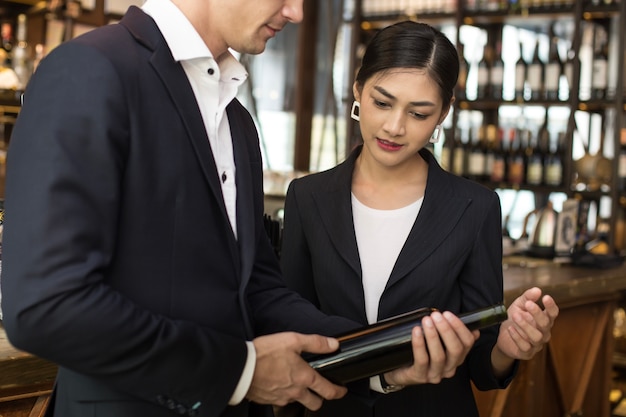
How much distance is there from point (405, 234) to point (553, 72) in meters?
4.09

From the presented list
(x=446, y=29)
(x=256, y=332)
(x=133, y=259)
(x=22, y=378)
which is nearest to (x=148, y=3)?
(x=133, y=259)

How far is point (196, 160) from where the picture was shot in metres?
1.12

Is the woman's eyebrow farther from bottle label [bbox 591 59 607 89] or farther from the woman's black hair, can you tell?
bottle label [bbox 591 59 607 89]

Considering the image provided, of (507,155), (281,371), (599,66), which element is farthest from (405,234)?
(507,155)

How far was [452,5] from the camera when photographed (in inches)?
232

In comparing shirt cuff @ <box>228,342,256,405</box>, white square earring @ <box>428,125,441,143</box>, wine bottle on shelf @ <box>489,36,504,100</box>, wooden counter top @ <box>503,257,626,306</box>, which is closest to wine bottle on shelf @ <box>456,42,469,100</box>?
wine bottle on shelf @ <box>489,36,504,100</box>

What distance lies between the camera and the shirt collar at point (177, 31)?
1161mm

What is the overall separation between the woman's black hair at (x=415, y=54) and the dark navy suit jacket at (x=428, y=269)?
231 mm

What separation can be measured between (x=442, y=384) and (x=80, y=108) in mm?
1159

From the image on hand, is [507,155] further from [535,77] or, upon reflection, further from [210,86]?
[210,86]

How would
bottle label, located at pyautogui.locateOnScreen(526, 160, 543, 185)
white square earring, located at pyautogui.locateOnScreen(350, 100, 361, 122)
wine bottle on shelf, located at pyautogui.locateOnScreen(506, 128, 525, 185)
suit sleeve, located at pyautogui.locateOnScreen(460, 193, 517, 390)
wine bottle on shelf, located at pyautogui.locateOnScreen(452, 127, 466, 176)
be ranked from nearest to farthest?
suit sleeve, located at pyautogui.locateOnScreen(460, 193, 517, 390) → white square earring, located at pyautogui.locateOnScreen(350, 100, 361, 122) → bottle label, located at pyautogui.locateOnScreen(526, 160, 543, 185) → wine bottle on shelf, located at pyautogui.locateOnScreen(506, 128, 525, 185) → wine bottle on shelf, located at pyautogui.locateOnScreen(452, 127, 466, 176)

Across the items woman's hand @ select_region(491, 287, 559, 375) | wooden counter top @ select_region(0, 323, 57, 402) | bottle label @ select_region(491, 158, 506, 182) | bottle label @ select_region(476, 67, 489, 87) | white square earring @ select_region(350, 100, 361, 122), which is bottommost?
bottle label @ select_region(491, 158, 506, 182)

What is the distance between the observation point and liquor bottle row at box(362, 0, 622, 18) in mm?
5449

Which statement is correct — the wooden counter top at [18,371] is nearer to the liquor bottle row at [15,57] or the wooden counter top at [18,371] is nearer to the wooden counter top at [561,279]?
the wooden counter top at [561,279]
